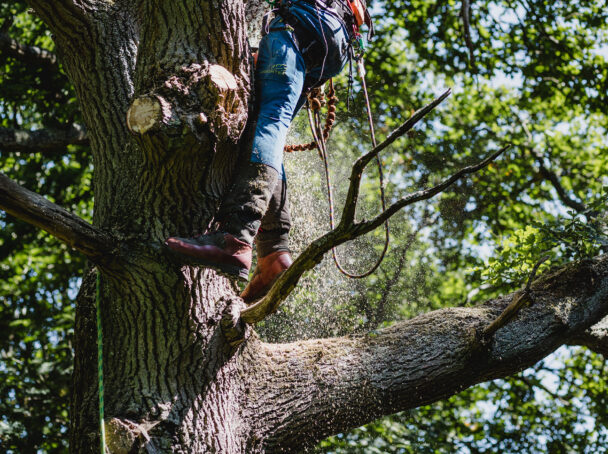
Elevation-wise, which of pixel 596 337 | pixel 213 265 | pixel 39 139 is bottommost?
pixel 213 265

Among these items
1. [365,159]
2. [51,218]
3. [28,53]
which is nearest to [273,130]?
[365,159]

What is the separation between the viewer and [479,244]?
7.84m

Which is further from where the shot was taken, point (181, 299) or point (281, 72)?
point (281, 72)

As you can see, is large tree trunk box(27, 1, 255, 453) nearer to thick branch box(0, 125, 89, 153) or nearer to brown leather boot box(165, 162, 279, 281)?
brown leather boot box(165, 162, 279, 281)

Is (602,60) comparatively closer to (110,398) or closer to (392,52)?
(392,52)

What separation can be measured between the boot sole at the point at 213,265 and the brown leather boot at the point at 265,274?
0.41 m

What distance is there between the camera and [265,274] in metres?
2.71

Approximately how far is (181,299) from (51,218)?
1.80 feet

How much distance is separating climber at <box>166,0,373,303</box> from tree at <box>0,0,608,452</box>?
0.35 feet

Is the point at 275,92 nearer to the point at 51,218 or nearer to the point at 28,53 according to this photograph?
the point at 51,218

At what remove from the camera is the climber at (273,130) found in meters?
2.25

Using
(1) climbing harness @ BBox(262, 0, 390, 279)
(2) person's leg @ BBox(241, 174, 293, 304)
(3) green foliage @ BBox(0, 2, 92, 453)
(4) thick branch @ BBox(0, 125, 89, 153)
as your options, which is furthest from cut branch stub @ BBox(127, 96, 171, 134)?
(3) green foliage @ BBox(0, 2, 92, 453)

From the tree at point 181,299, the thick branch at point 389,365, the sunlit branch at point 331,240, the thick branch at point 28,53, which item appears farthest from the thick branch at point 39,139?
the sunlit branch at point 331,240

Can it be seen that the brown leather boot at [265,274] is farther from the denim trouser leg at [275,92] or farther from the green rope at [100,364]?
the green rope at [100,364]
